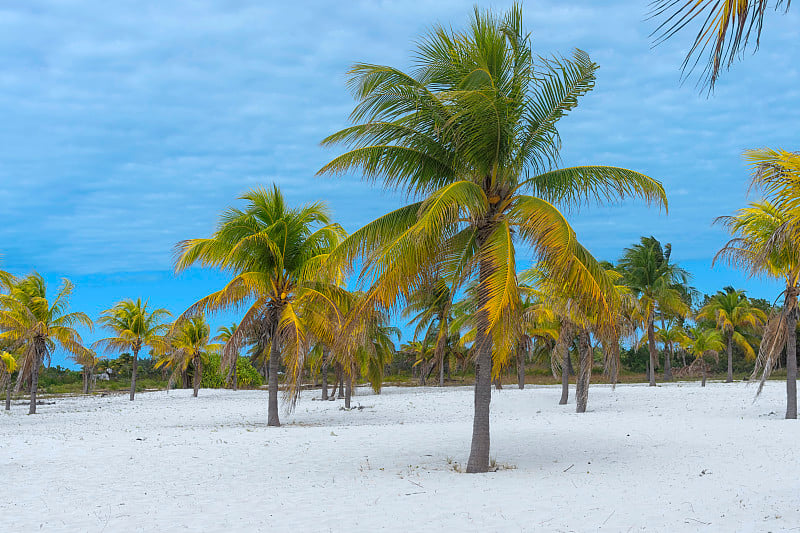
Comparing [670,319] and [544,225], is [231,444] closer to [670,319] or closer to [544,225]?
[544,225]

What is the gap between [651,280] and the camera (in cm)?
3747

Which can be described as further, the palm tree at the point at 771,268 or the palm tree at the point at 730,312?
the palm tree at the point at 730,312

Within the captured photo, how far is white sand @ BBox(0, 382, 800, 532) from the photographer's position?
791 centimetres

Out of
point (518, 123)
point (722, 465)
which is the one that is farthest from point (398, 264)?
point (722, 465)

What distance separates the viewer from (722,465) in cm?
1119

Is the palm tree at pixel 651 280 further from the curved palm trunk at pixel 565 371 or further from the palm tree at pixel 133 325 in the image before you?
the palm tree at pixel 133 325

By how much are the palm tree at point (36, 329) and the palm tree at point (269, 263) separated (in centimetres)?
1056

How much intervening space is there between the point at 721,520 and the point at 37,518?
29.0 ft

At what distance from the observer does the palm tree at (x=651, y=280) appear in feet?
119

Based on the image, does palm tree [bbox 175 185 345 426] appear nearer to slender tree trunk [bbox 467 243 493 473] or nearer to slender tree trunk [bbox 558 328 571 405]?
slender tree trunk [bbox 467 243 493 473]

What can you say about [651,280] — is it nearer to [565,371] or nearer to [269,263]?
[565,371]

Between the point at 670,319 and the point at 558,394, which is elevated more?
the point at 670,319

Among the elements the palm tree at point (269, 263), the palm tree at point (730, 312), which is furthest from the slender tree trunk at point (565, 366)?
the palm tree at point (730, 312)

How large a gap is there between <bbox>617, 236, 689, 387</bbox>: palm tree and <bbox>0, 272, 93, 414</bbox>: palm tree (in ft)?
97.9
